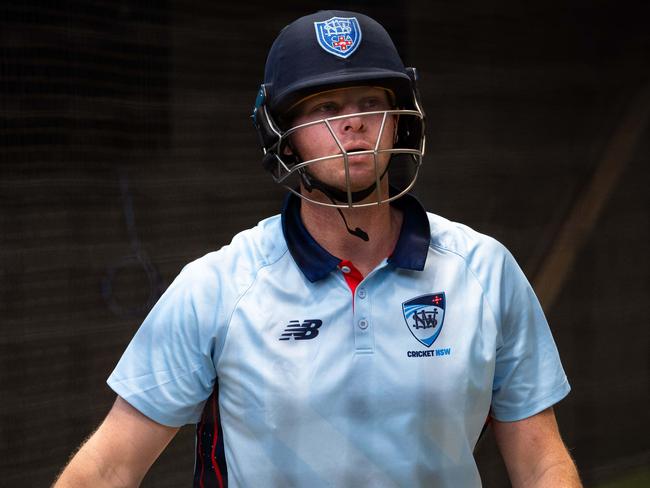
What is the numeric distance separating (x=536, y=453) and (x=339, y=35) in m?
1.02

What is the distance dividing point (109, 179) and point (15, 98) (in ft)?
1.43

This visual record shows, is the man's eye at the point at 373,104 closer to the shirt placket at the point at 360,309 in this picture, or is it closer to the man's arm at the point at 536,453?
the shirt placket at the point at 360,309

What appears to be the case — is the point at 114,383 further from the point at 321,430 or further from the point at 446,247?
the point at 446,247

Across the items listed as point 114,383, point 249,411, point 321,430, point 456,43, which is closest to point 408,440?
point 321,430

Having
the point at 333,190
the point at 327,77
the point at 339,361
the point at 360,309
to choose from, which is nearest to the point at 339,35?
the point at 327,77

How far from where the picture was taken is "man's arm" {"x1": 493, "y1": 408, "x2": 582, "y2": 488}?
2.62m

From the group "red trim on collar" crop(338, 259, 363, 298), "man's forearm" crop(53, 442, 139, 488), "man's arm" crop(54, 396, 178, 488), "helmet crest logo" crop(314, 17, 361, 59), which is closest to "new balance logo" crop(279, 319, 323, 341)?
"red trim on collar" crop(338, 259, 363, 298)

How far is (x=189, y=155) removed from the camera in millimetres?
4316

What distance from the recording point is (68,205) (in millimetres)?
3982

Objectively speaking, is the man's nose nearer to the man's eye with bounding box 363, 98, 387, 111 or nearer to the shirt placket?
the man's eye with bounding box 363, 98, 387, 111

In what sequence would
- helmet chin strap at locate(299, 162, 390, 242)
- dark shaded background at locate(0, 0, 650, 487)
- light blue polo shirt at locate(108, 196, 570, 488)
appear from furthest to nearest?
dark shaded background at locate(0, 0, 650, 487)
helmet chin strap at locate(299, 162, 390, 242)
light blue polo shirt at locate(108, 196, 570, 488)

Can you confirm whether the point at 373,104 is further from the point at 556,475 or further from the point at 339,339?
the point at 556,475

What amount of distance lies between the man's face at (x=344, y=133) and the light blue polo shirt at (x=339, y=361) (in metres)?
0.18

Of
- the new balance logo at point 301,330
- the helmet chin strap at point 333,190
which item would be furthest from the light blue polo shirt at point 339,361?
the helmet chin strap at point 333,190
